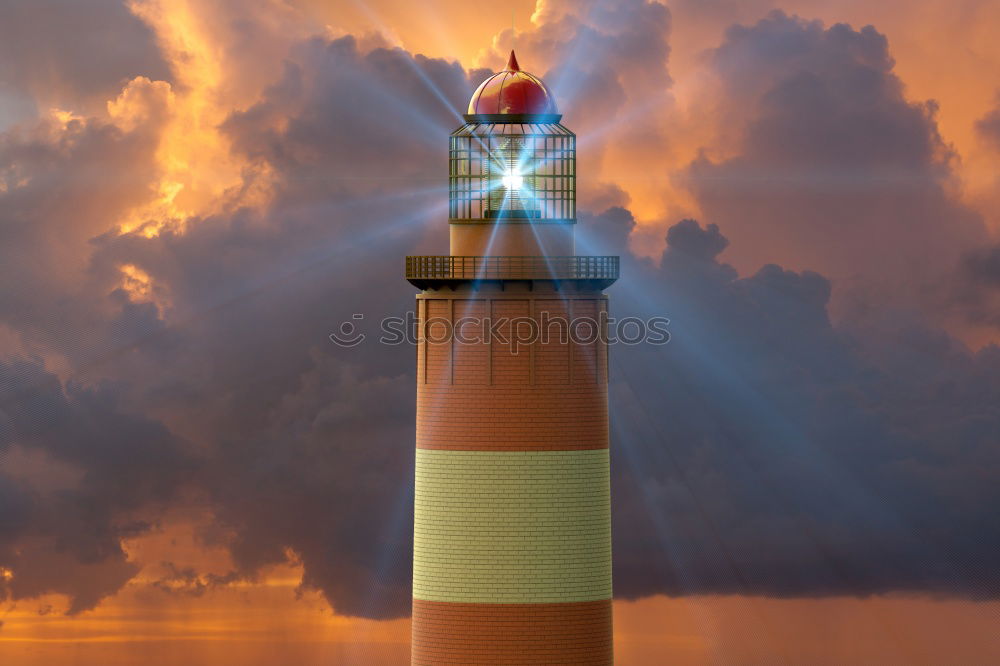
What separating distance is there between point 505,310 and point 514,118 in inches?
295

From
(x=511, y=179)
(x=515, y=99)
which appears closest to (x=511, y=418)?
(x=511, y=179)

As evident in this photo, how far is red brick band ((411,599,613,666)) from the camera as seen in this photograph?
81.4 m

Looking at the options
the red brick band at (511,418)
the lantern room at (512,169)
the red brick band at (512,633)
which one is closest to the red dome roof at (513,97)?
the lantern room at (512,169)

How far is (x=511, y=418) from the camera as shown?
3219 inches

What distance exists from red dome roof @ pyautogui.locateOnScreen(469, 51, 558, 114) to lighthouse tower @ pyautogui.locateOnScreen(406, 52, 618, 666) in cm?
5

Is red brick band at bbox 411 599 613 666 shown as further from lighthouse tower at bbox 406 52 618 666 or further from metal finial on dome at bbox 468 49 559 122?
metal finial on dome at bbox 468 49 559 122

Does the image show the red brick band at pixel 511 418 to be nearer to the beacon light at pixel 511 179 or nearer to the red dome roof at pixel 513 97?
the beacon light at pixel 511 179

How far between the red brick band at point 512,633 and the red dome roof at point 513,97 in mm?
18915

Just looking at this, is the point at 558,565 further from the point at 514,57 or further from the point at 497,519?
the point at 514,57

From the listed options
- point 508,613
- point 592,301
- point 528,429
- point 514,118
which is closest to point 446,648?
point 508,613

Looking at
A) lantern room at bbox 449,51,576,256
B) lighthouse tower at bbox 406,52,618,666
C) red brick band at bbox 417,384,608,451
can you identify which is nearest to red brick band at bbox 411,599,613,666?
lighthouse tower at bbox 406,52,618,666

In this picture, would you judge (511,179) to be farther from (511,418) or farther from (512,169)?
(511,418)

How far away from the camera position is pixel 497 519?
268 ft

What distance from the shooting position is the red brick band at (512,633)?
81.4m
